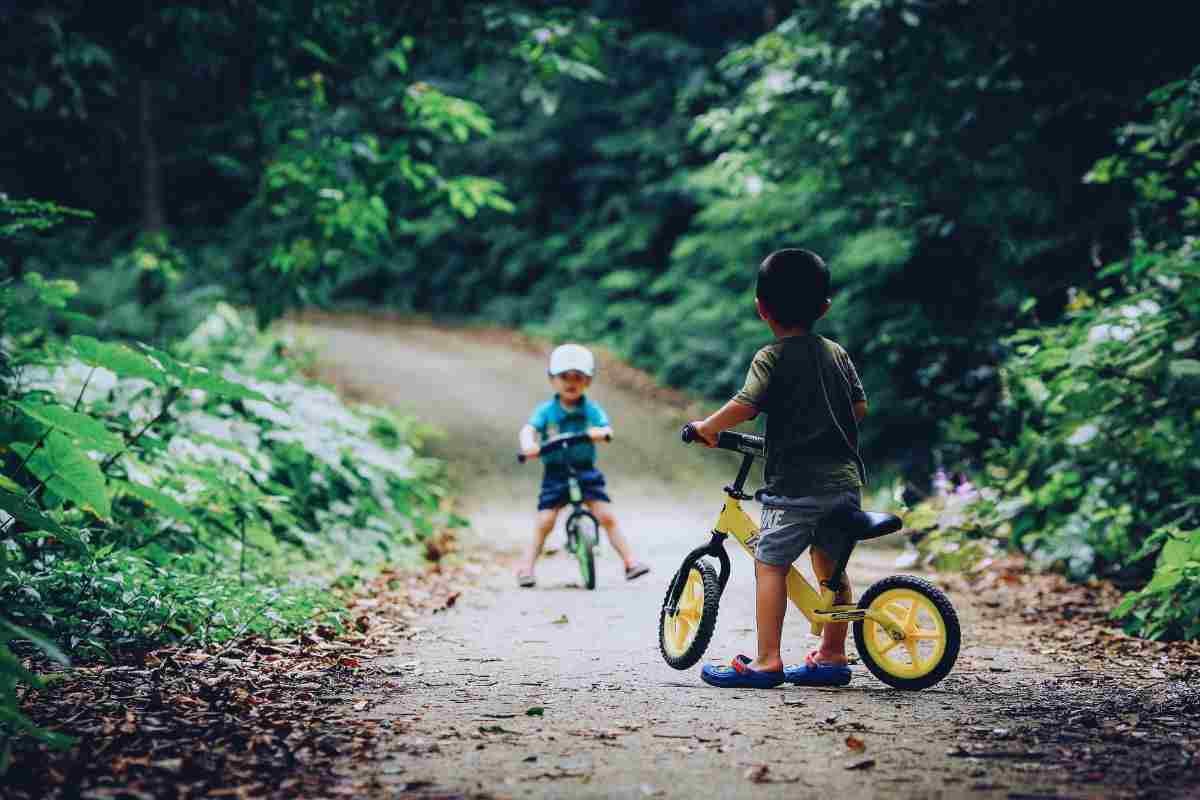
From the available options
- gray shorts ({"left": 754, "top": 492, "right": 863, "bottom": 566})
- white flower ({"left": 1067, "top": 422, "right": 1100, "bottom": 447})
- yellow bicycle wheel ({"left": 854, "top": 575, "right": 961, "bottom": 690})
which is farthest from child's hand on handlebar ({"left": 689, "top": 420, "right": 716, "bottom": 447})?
white flower ({"left": 1067, "top": 422, "right": 1100, "bottom": 447})

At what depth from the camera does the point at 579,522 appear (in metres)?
7.40

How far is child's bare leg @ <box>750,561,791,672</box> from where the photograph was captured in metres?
4.40

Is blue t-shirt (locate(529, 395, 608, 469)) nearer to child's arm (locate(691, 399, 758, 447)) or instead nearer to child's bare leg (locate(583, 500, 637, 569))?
child's bare leg (locate(583, 500, 637, 569))

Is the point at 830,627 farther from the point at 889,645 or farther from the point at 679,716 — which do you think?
the point at 679,716

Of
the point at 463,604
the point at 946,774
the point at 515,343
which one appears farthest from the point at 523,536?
the point at 515,343

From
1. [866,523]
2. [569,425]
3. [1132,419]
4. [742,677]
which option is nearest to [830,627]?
[742,677]

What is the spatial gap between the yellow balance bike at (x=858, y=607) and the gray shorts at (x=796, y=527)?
5 cm

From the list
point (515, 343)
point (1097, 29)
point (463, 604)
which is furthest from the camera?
point (515, 343)

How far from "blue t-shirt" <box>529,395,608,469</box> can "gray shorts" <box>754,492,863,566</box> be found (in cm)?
317

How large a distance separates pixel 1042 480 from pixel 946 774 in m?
5.36

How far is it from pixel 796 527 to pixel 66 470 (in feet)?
10.4

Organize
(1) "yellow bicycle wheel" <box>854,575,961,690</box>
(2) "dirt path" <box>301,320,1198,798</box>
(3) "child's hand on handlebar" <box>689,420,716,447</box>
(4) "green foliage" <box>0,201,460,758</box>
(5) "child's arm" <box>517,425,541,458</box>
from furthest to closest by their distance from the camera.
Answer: (5) "child's arm" <box>517,425,541,458</box> < (4) "green foliage" <box>0,201,460,758</box> < (3) "child's hand on handlebar" <box>689,420,716,447</box> < (1) "yellow bicycle wheel" <box>854,575,961,690</box> < (2) "dirt path" <box>301,320,1198,798</box>

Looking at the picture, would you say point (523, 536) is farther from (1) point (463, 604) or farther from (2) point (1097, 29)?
(2) point (1097, 29)

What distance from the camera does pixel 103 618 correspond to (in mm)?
4805
